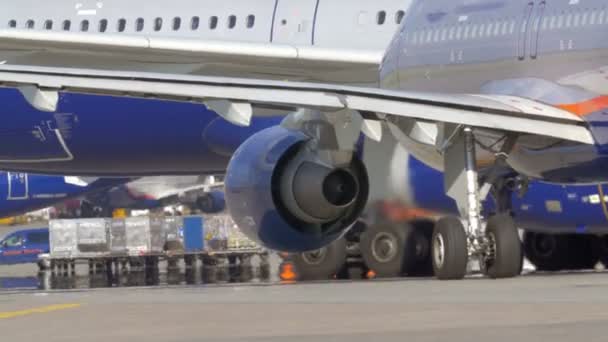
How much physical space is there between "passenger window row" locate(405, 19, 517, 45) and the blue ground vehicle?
2203 centimetres

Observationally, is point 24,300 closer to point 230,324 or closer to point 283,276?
point 230,324

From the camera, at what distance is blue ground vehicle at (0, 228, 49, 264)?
40531 mm

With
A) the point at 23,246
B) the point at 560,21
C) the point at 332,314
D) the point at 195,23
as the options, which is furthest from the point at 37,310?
the point at 23,246

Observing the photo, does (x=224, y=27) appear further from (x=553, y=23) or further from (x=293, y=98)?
(x=293, y=98)

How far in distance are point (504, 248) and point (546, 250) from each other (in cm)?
545

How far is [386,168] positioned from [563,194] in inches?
77.4

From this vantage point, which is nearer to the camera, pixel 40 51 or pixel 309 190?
pixel 309 190

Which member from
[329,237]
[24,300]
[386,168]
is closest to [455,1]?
[386,168]

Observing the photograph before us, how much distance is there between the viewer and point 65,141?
969 inches

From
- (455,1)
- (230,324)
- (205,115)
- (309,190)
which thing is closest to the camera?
(230,324)

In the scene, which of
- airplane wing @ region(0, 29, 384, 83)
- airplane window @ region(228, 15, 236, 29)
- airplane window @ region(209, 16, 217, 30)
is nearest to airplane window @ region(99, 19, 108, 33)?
airplane wing @ region(0, 29, 384, 83)

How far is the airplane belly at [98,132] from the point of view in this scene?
80.2ft

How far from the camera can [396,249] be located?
19156 mm

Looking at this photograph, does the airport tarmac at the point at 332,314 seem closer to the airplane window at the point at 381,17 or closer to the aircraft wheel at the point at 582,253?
the aircraft wheel at the point at 582,253
